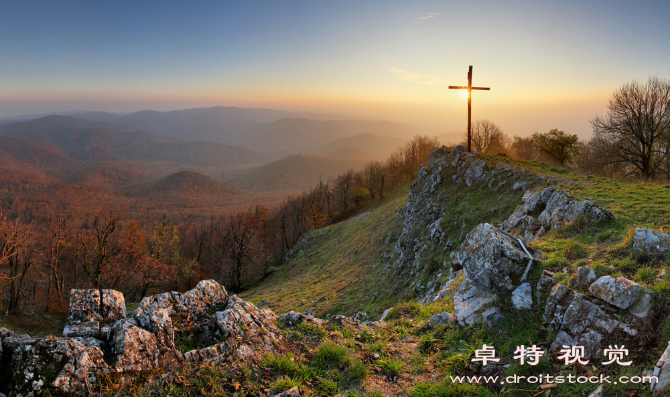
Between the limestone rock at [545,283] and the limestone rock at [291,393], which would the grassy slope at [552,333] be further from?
the limestone rock at [291,393]

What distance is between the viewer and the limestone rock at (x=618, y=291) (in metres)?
5.90

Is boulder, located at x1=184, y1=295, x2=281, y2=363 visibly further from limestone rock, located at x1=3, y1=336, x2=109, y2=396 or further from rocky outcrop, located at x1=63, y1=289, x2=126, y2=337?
rocky outcrop, located at x1=63, y1=289, x2=126, y2=337

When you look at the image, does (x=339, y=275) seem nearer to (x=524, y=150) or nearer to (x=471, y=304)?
(x=471, y=304)

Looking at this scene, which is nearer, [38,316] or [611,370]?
[611,370]

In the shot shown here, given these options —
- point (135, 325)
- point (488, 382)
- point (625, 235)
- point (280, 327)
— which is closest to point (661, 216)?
point (625, 235)

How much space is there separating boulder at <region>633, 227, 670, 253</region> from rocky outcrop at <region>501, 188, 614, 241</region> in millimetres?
2485

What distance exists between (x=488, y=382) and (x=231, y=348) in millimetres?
5670

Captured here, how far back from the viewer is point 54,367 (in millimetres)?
4941

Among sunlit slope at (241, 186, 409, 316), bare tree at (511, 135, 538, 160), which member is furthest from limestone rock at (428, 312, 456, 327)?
bare tree at (511, 135, 538, 160)

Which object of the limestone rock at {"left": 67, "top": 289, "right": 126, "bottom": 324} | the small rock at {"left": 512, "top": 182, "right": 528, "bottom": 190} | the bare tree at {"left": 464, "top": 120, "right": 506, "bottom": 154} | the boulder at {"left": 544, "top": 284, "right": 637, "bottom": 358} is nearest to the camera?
the boulder at {"left": 544, "top": 284, "right": 637, "bottom": 358}

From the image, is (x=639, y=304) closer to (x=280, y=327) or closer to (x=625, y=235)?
(x=625, y=235)

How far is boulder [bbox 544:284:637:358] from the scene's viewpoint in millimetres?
5793

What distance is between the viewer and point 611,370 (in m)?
5.27

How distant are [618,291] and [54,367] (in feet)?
35.6
